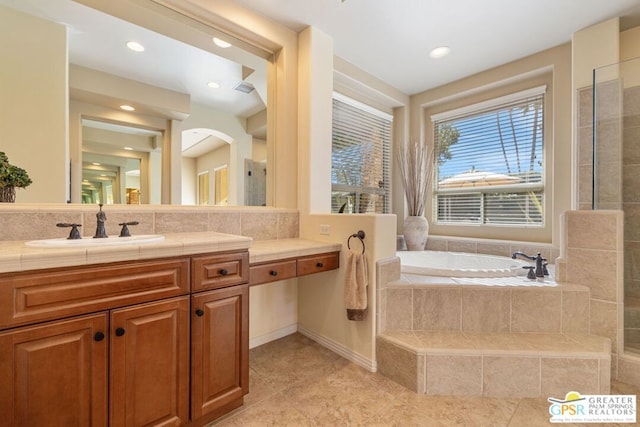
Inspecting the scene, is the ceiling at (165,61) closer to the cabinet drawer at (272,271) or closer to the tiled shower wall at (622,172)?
the cabinet drawer at (272,271)

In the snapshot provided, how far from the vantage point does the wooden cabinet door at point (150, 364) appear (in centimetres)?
112

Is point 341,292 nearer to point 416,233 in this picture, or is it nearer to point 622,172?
point 416,233

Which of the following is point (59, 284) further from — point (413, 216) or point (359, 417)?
point (413, 216)

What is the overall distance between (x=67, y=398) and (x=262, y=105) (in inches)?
81.8

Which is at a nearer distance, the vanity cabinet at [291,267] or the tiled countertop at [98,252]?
the tiled countertop at [98,252]

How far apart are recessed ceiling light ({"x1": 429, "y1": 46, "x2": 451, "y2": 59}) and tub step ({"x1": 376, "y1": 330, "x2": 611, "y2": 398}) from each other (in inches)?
100

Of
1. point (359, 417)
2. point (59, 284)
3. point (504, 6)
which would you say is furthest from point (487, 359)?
point (504, 6)

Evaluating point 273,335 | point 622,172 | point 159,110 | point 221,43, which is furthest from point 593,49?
point 273,335

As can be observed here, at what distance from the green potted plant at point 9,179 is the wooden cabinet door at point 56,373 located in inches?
34.3

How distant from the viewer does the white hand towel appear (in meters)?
1.85

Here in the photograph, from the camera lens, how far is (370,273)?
1912 millimetres

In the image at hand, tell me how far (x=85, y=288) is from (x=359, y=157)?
9.74 ft

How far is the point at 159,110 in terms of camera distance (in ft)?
6.09
